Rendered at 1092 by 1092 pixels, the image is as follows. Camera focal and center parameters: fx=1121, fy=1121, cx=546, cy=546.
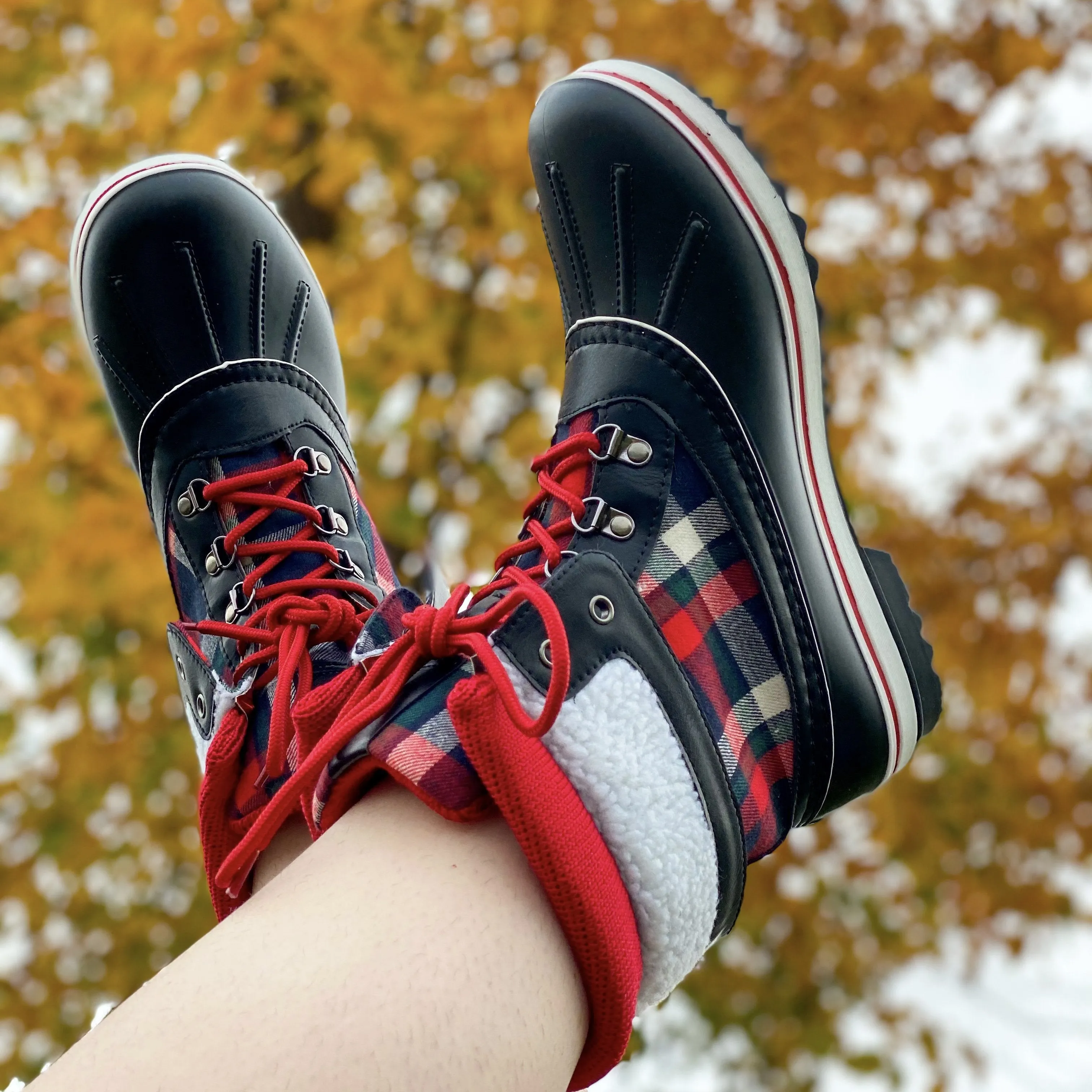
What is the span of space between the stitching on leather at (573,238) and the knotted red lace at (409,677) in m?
0.36

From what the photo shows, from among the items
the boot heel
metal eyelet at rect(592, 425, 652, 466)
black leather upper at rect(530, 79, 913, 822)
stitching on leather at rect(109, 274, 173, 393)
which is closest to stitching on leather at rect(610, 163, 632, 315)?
black leather upper at rect(530, 79, 913, 822)

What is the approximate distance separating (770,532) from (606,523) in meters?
0.18

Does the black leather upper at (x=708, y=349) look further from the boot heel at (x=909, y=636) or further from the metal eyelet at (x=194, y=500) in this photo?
the metal eyelet at (x=194, y=500)

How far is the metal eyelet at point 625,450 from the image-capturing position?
112 cm

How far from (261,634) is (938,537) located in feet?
6.62

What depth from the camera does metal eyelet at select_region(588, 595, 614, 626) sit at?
3.10 ft

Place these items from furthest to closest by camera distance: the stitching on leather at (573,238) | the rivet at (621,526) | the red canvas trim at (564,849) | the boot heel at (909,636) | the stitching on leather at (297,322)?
the stitching on leather at (297,322)
the stitching on leather at (573,238)
the boot heel at (909,636)
the rivet at (621,526)
the red canvas trim at (564,849)

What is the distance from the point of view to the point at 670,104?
120cm

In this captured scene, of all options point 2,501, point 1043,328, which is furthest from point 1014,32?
point 2,501

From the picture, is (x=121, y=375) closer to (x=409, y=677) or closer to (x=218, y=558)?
(x=218, y=558)

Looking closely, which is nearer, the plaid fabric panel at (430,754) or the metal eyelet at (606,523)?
the plaid fabric panel at (430,754)

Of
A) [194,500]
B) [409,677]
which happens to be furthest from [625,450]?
[194,500]

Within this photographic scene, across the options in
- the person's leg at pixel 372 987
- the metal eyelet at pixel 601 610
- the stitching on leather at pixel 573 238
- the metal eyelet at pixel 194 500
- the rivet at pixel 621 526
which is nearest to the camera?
the person's leg at pixel 372 987

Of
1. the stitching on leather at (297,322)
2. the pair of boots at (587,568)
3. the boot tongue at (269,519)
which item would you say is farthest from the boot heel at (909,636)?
the stitching on leather at (297,322)
